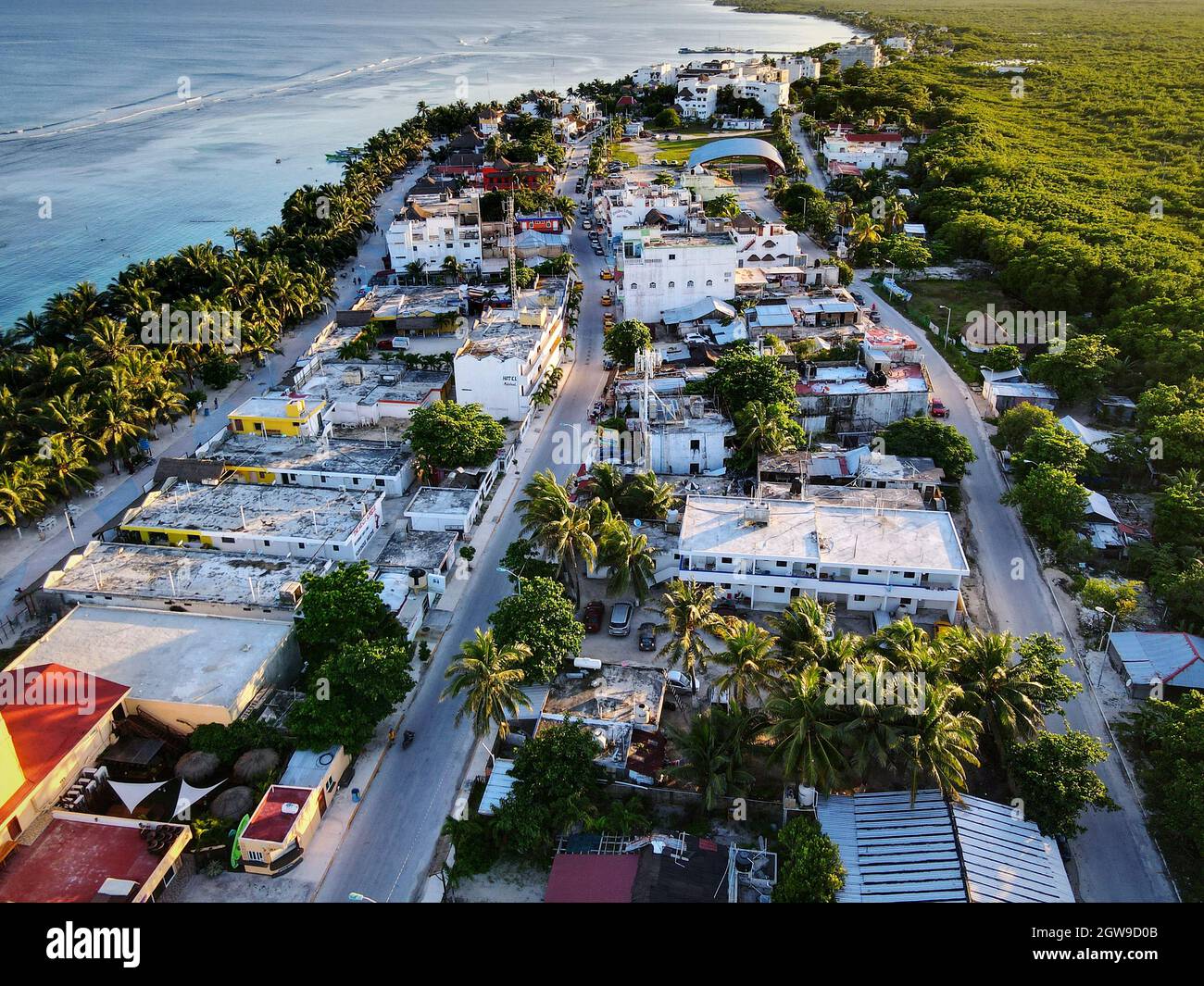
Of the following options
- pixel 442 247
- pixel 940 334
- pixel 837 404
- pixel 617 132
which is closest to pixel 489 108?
pixel 617 132

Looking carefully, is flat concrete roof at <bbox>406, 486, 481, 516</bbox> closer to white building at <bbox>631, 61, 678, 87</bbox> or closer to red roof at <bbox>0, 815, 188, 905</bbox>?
red roof at <bbox>0, 815, 188, 905</bbox>

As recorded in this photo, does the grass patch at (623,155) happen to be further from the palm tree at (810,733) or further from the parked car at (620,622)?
the palm tree at (810,733)

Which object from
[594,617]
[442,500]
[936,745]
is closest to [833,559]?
[594,617]

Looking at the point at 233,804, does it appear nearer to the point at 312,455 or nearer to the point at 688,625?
the point at 688,625

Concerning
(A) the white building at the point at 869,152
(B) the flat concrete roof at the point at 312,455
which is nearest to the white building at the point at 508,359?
(B) the flat concrete roof at the point at 312,455

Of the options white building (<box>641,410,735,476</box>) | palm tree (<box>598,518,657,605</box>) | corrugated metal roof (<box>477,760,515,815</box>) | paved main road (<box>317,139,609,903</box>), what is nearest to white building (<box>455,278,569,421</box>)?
white building (<box>641,410,735,476</box>)

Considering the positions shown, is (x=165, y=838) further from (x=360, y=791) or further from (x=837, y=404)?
(x=837, y=404)
